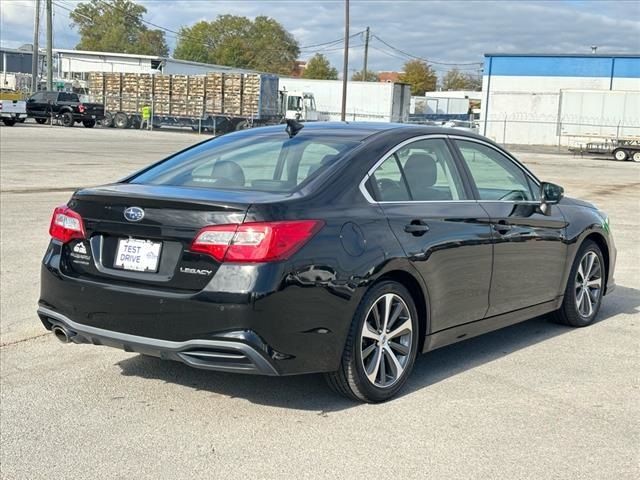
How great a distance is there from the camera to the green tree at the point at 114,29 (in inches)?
5010

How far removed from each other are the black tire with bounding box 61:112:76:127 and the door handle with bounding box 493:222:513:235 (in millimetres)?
45661

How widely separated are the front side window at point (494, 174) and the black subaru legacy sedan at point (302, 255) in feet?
0.08

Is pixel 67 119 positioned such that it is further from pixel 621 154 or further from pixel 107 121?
pixel 621 154

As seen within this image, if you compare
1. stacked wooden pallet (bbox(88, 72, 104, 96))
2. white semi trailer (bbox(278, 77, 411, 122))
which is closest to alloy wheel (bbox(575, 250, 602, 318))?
white semi trailer (bbox(278, 77, 411, 122))

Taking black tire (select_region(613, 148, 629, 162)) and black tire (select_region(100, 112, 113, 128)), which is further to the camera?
black tire (select_region(100, 112, 113, 128))

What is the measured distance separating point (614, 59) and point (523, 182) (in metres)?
52.9

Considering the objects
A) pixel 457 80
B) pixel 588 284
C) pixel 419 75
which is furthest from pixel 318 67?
pixel 588 284

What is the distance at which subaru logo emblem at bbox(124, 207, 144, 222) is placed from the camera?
444 cm

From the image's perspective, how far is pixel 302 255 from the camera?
425cm

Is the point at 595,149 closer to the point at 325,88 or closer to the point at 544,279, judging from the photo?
the point at 325,88

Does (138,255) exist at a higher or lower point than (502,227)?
lower

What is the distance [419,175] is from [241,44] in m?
125

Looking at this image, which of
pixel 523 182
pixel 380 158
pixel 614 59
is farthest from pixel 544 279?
pixel 614 59

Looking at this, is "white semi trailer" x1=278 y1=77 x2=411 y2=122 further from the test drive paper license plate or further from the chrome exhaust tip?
the test drive paper license plate
